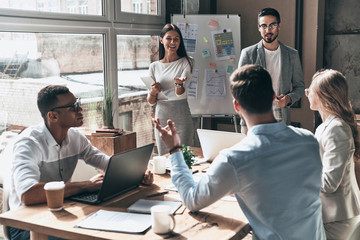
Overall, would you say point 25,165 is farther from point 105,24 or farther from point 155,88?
point 105,24

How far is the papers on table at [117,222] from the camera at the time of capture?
164cm

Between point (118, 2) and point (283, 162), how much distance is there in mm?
3091

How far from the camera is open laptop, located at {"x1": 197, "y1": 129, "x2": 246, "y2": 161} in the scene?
253cm

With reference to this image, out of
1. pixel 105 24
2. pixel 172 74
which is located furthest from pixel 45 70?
pixel 172 74

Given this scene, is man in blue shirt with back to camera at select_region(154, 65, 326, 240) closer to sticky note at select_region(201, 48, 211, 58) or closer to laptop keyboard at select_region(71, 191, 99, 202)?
laptop keyboard at select_region(71, 191, 99, 202)

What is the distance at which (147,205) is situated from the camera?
190 centimetres

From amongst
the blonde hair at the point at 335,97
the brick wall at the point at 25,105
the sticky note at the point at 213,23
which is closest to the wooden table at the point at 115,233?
the blonde hair at the point at 335,97

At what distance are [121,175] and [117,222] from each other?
14.0 inches

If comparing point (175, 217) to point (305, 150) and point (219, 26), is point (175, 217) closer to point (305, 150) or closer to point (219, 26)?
point (305, 150)

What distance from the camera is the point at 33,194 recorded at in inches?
75.2

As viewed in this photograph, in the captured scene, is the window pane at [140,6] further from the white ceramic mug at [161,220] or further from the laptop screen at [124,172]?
the white ceramic mug at [161,220]

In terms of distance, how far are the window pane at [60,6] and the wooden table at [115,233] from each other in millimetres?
1851

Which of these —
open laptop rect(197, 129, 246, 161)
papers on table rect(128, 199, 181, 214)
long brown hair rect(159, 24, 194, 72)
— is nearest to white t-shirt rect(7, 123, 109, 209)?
papers on table rect(128, 199, 181, 214)

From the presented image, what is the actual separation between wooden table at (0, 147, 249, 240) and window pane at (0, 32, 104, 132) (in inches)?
61.1
